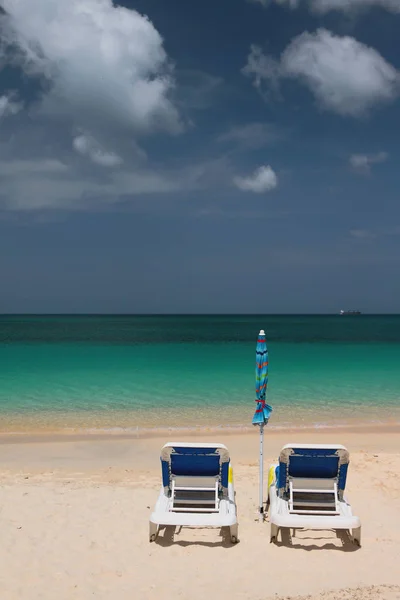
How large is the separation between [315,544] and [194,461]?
1.79 m

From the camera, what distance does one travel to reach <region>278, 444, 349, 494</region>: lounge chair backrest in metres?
6.42

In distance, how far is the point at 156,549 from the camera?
599 centimetres

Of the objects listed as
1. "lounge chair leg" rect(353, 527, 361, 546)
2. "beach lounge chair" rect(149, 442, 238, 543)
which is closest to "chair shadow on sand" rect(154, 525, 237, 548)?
Answer: "beach lounge chair" rect(149, 442, 238, 543)

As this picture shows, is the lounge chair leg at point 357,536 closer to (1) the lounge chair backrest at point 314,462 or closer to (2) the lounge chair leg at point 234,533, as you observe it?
(1) the lounge chair backrest at point 314,462

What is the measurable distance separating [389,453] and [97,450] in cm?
644

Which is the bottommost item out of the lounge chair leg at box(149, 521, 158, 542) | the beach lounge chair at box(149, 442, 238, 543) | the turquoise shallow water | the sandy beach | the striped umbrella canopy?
the turquoise shallow water

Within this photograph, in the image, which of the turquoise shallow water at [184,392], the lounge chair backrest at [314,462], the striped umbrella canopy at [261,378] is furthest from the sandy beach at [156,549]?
the turquoise shallow water at [184,392]

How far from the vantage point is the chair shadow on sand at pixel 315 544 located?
237 inches

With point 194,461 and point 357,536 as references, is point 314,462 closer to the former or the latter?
point 357,536

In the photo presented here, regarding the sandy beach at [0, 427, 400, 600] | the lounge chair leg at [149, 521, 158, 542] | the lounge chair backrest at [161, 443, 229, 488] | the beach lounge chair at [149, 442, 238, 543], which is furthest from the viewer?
the lounge chair backrest at [161, 443, 229, 488]

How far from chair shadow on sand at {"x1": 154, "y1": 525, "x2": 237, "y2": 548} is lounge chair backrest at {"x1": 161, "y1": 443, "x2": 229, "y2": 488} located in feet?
1.82

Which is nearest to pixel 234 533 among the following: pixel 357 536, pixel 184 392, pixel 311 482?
pixel 311 482

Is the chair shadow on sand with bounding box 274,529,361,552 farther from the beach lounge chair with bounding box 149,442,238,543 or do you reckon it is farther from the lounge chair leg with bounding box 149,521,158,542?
the lounge chair leg with bounding box 149,521,158,542

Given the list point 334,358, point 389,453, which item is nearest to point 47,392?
point 389,453
